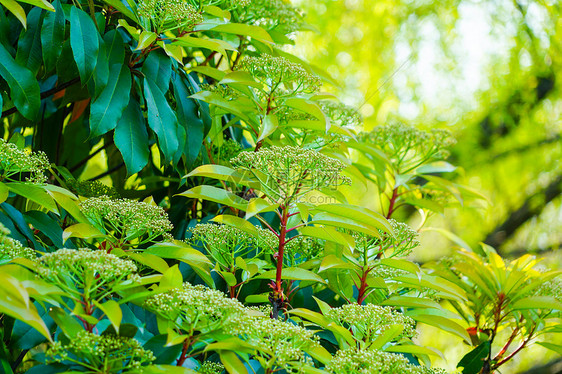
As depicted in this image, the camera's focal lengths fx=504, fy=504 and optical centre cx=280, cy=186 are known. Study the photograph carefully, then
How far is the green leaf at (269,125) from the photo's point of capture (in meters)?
1.20

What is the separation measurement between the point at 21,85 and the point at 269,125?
589 mm

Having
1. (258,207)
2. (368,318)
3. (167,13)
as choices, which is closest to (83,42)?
(167,13)

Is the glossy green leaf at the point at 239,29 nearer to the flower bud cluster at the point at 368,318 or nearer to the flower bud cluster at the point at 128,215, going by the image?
the flower bud cluster at the point at 128,215

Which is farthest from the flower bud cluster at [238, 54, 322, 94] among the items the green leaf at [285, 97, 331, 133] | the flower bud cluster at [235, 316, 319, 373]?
the flower bud cluster at [235, 316, 319, 373]

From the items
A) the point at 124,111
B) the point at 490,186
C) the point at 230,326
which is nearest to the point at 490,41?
the point at 490,186

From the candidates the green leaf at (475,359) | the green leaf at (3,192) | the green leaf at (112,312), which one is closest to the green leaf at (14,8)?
the green leaf at (3,192)

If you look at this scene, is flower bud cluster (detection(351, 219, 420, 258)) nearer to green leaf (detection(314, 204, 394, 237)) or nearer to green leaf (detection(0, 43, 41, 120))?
green leaf (detection(314, 204, 394, 237))

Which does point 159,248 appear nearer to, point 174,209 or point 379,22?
point 174,209

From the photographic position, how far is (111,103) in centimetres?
125

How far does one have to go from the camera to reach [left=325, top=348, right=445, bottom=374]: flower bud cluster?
2.93 ft

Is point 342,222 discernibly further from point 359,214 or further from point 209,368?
point 209,368

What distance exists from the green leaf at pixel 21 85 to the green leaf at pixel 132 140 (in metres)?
0.20

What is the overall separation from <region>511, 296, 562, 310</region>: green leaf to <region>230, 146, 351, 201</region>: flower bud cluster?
0.73 metres

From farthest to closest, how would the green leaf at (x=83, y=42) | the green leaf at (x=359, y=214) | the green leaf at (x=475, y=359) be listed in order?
the green leaf at (x=475, y=359) < the green leaf at (x=83, y=42) < the green leaf at (x=359, y=214)
